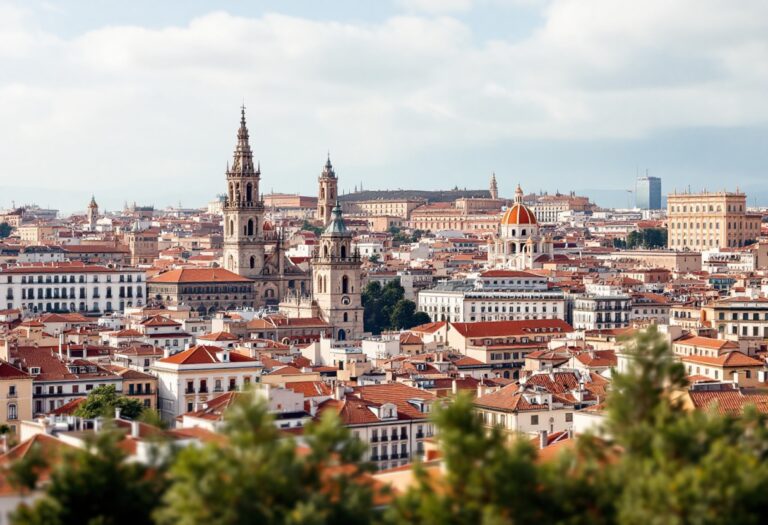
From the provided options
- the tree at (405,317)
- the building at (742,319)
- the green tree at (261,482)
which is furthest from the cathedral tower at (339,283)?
the green tree at (261,482)

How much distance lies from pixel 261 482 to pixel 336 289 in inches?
3784

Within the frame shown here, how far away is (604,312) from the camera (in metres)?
123

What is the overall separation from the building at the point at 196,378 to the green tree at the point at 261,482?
3958 centimetres

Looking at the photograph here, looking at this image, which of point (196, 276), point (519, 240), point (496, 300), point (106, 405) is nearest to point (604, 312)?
point (496, 300)

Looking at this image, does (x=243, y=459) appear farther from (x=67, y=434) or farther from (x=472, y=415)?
(x=67, y=434)

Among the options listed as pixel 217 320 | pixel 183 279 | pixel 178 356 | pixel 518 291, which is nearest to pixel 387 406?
pixel 178 356

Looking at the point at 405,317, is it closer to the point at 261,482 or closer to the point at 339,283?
the point at 339,283

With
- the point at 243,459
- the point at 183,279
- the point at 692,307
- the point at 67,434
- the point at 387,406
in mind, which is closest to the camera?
the point at 243,459

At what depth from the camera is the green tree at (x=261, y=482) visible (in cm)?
3103

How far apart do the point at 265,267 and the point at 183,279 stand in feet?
38.2

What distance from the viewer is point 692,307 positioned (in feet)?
368

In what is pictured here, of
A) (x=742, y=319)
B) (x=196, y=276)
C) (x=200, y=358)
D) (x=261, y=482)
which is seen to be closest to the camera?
(x=261, y=482)

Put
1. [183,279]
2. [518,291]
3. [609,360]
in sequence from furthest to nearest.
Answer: [183,279] → [518,291] → [609,360]

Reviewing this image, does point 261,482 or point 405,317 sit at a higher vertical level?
point 261,482
